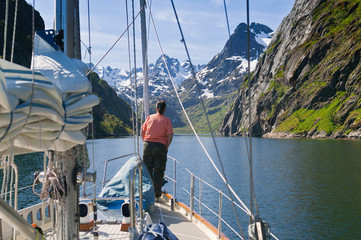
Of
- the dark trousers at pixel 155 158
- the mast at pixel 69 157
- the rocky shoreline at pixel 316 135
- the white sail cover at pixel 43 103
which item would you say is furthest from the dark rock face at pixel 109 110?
the white sail cover at pixel 43 103

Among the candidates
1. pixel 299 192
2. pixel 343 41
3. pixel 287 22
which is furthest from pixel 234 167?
pixel 287 22

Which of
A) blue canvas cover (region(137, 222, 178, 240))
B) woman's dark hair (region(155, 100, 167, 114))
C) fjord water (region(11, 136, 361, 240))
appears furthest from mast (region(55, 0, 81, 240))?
woman's dark hair (region(155, 100, 167, 114))

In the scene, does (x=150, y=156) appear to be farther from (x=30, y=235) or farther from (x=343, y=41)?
(x=343, y=41)

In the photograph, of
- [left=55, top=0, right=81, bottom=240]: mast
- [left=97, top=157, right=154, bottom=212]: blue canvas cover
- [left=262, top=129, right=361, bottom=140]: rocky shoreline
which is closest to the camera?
[left=55, top=0, right=81, bottom=240]: mast

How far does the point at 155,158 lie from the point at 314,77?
95.5 m

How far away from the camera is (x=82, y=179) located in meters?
3.10

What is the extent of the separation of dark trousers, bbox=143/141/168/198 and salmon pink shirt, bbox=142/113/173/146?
4.6 inches

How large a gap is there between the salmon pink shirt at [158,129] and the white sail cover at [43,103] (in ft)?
12.0

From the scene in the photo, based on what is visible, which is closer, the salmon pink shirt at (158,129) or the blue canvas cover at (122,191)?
the blue canvas cover at (122,191)

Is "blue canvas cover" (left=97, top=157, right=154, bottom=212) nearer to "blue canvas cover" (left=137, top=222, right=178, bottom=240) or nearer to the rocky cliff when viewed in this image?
"blue canvas cover" (left=137, top=222, right=178, bottom=240)

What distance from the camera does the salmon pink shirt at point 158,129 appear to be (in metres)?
6.57

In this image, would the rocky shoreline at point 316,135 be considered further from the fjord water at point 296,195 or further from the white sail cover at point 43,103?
the white sail cover at point 43,103

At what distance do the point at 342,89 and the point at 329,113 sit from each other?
830 centimetres

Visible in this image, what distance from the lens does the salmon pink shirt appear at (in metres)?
6.57
